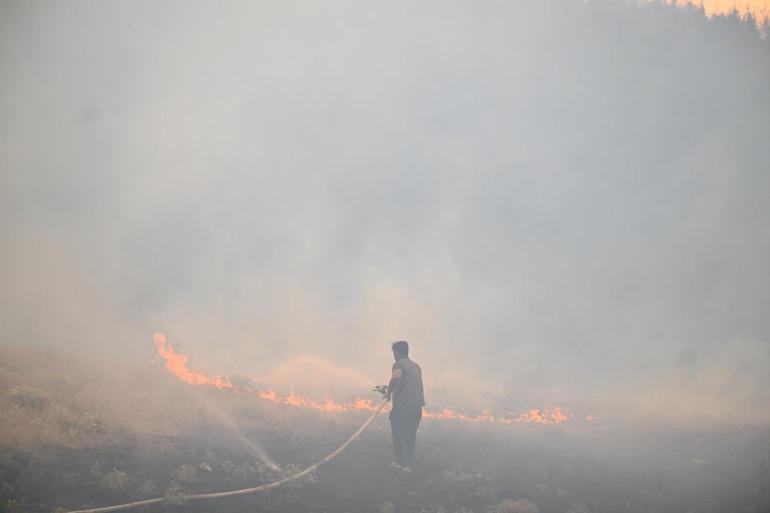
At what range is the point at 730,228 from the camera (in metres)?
57.0

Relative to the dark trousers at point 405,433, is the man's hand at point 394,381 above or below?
above

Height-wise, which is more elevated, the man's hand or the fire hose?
the man's hand

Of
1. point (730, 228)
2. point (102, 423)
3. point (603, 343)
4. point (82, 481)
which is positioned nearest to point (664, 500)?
point (82, 481)

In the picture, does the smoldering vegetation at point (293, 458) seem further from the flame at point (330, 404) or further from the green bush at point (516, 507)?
the flame at point (330, 404)

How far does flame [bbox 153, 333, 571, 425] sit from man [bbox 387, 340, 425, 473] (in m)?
5.82

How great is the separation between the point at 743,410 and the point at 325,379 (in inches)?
922

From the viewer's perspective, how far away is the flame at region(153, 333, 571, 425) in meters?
19.5

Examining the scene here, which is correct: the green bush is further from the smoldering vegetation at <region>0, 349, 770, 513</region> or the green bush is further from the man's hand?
the man's hand

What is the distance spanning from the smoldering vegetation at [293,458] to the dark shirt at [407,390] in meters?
1.68

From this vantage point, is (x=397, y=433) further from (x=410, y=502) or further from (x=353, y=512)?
(x=353, y=512)

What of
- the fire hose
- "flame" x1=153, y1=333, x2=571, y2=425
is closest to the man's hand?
the fire hose

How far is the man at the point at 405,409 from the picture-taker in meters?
13.4

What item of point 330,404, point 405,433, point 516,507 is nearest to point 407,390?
point 405,433

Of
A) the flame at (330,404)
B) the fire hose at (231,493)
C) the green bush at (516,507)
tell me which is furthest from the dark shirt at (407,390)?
the flame at (330,404)
